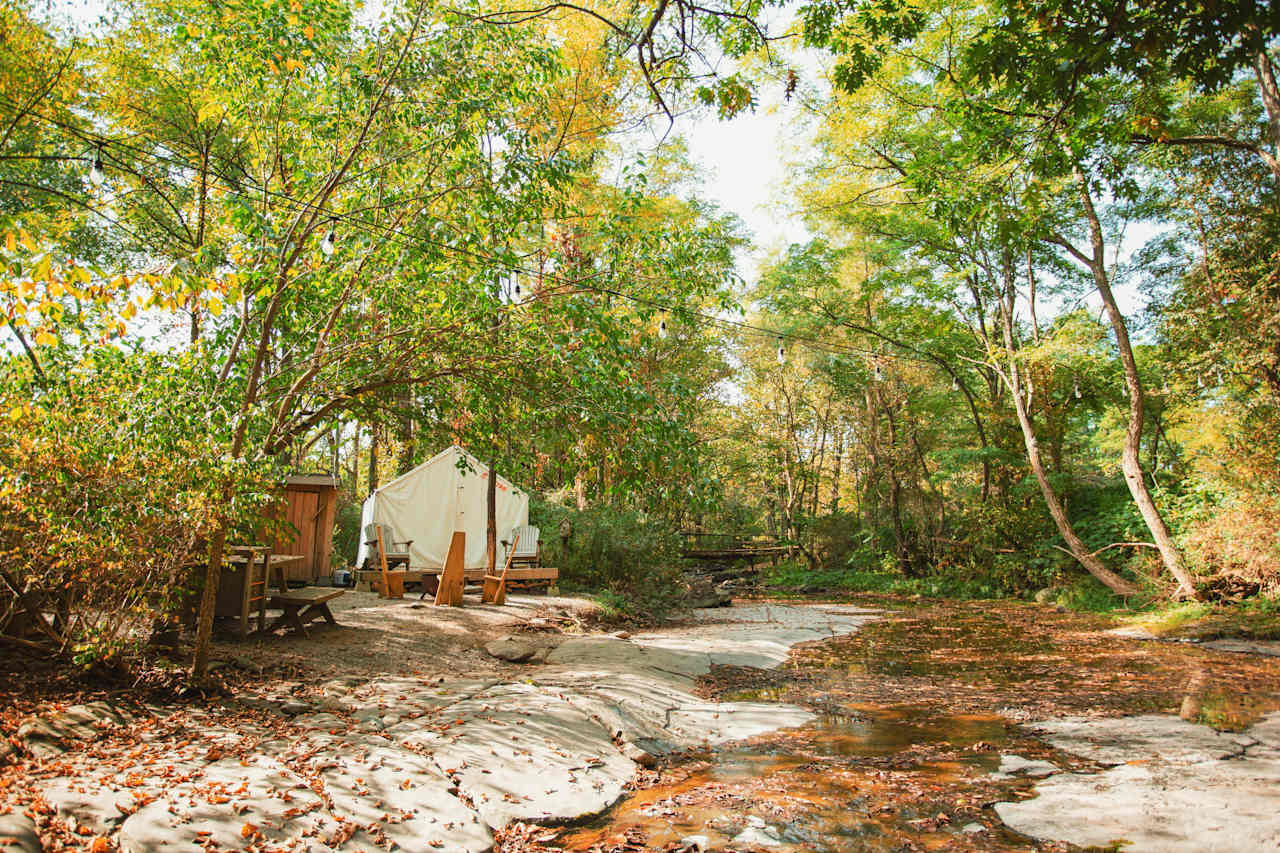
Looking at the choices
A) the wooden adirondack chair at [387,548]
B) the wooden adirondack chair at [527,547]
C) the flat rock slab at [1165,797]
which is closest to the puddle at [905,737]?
the flat rock slab at [1165,797]

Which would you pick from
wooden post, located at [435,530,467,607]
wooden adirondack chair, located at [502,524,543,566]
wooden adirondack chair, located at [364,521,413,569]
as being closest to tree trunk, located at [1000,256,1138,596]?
wooden adirondack chair, located at [502,524,543,566]

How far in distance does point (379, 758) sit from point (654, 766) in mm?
1703

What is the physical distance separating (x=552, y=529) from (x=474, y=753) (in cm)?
1141

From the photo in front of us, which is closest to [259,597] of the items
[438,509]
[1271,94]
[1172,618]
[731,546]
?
[438,509]

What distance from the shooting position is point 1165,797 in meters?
3.77

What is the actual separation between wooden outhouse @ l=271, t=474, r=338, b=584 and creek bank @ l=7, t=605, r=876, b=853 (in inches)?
365

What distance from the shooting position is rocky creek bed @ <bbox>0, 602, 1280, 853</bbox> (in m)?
3.20

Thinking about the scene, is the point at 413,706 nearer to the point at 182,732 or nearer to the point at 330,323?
the point at 182,732

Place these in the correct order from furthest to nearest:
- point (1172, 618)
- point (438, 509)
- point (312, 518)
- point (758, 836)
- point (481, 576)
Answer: point (438, 509), point (312, 518), point (481, 576), point (1172, 618), point (758, 836)

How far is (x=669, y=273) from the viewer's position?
7.00 m

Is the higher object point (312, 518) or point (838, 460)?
point (838, 460)

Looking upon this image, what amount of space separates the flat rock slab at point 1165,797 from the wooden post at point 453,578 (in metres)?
7.46

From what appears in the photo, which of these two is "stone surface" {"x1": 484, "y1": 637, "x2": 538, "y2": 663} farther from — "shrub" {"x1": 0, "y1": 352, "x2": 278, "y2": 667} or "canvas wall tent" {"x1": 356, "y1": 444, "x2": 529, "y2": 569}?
"canvas wall tent" {"x1": 356, "y1": 444, "x2": 529, "y2": 569}

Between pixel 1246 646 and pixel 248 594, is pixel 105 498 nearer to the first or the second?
pixel 248 594
